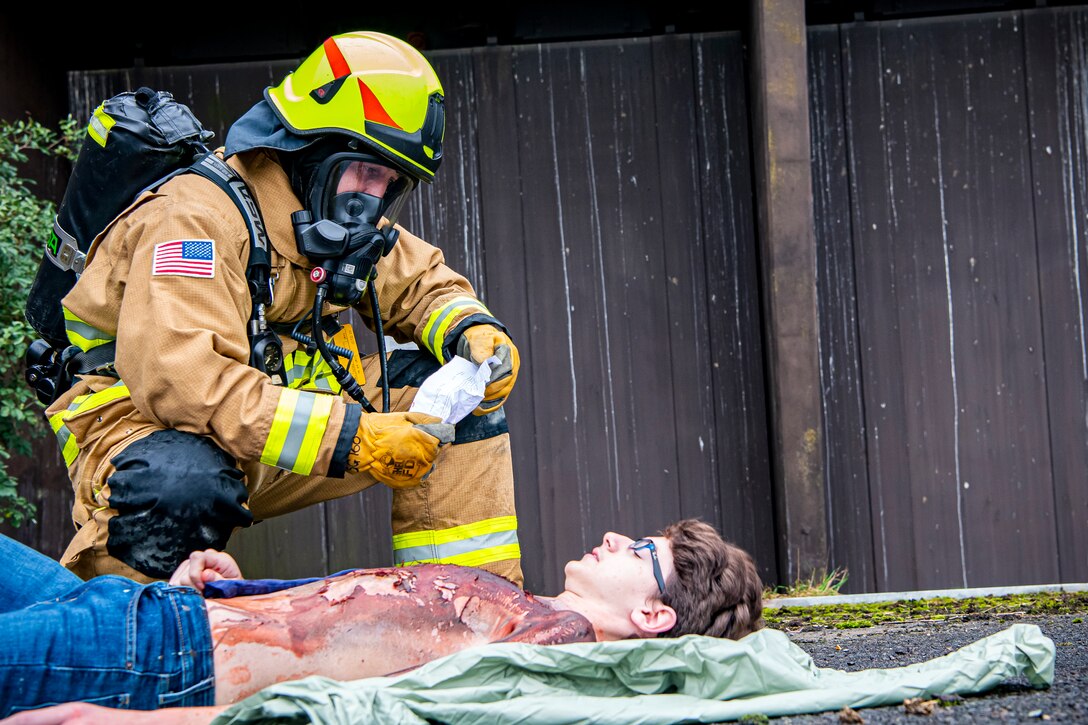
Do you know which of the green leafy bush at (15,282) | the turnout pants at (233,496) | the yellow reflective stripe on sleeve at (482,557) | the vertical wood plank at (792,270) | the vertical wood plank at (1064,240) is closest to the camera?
the turnout pants at (233,496)

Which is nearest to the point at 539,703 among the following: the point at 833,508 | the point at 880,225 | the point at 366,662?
the point at 366,662

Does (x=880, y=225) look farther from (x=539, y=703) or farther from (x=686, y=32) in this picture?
(x=539, y=703)

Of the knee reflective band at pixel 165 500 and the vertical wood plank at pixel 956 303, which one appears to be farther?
the vertical wood plank at pixel 956 303

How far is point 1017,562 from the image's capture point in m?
5.04

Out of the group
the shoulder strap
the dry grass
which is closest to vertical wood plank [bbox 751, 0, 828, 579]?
the dry grass

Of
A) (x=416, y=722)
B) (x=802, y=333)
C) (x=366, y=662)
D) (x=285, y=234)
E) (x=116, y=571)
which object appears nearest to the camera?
(x=416, y=722)

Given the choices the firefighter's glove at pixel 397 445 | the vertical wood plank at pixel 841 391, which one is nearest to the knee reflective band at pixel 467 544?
the firefighter's glove at pixel 397 445

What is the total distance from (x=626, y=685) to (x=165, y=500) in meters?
1.26

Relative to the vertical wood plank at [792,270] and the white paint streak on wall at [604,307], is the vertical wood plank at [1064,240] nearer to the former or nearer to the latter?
the vertical wood plank at [792,270]

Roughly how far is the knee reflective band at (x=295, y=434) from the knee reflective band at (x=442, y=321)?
25.1 inches

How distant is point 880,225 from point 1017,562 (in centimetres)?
169

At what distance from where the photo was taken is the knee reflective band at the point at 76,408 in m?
3.02

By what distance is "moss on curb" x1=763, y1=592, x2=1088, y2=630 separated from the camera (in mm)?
3691

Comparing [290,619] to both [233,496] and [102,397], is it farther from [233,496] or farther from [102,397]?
[102,397]
